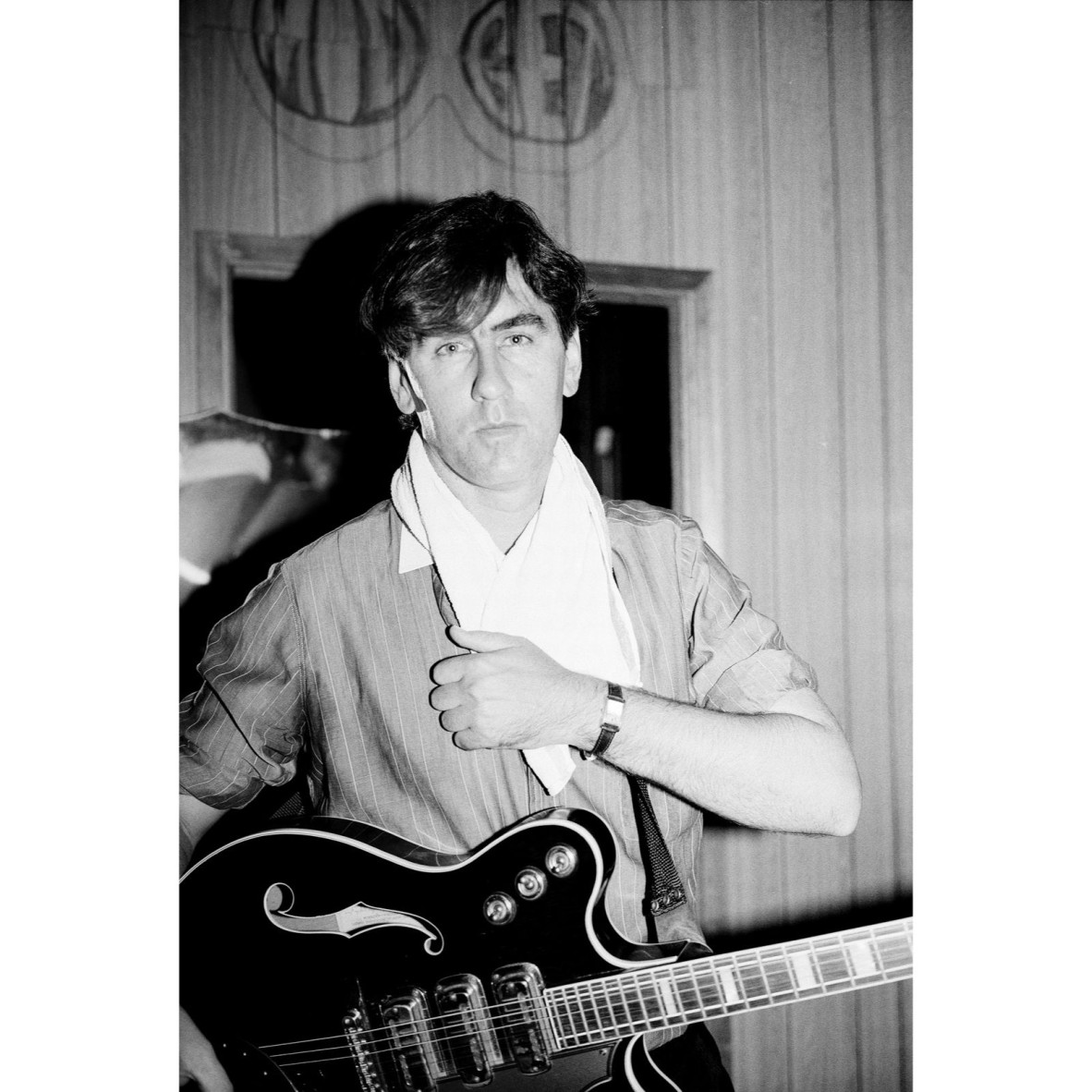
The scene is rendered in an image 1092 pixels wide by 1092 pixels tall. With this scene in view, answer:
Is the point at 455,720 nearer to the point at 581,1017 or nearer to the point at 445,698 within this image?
the point at 445,698

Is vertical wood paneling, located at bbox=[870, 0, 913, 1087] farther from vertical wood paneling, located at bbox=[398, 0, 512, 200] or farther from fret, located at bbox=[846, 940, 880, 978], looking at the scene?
vertical wood paneling, located at bbox=[398, 0, 512, 200]

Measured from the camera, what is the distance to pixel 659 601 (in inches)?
56.2

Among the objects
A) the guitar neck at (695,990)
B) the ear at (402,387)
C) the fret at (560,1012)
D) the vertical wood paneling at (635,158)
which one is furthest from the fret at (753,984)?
the vertical wood paneling at (635,158)

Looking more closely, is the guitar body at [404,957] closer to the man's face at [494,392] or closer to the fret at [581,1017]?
the fret at [581,1017]

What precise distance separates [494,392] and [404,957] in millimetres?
686

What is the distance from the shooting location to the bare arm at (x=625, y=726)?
1353mm

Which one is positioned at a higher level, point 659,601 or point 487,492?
point 487,492

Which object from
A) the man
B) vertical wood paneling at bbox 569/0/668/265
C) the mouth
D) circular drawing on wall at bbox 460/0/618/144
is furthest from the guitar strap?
circular drawing on wall at bbox 460/0/618/144

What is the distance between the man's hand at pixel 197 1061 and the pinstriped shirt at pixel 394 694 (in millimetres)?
271
